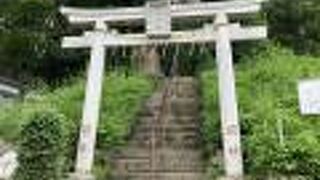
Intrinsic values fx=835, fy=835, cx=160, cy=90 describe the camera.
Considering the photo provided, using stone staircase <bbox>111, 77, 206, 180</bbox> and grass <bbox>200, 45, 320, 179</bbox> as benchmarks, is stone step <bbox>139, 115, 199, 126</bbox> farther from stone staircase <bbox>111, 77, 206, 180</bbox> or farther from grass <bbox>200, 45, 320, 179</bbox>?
grass <bbox>200, 45, 320, 179</bbox>

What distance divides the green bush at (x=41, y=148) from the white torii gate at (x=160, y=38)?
30.6 inches

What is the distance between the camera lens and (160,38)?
51.6ft

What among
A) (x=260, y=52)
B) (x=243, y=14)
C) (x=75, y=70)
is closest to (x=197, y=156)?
(x=243, y=14)

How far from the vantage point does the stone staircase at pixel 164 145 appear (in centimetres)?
1494

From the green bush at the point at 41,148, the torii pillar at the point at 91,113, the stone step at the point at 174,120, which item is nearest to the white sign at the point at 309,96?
the stone step at the point at 174,120

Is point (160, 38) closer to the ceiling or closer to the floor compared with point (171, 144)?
closer to the ceiling

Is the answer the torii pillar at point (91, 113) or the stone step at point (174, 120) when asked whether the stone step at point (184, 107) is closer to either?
the stone step at point (174, 120)

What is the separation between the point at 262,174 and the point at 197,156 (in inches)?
69.8

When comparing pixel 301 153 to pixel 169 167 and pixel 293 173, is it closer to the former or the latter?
pixel 293 173

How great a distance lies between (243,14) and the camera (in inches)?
625

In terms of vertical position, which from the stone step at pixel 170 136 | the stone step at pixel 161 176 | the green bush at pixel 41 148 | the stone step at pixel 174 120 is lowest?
the stone step at pixel 161 176

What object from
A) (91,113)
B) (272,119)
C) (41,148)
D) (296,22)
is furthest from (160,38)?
(296,22)

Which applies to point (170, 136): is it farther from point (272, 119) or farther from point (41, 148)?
point (41, 148)

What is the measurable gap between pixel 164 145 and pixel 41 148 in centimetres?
293
